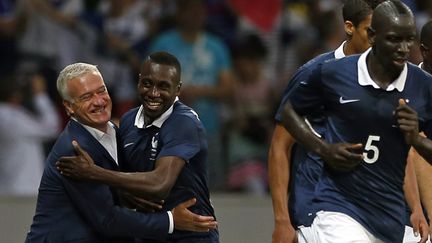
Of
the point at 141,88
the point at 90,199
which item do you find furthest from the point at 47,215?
the point at 141,88

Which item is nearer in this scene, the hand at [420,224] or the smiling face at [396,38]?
the smiling face at [396,38]

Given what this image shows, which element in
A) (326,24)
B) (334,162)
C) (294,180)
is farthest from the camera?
(326,24)

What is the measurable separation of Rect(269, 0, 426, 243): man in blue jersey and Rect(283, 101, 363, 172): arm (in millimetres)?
152

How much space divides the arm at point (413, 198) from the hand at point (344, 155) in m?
0.60

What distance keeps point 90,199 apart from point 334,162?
116 centimetres

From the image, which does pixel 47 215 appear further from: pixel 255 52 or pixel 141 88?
pixel 255 52

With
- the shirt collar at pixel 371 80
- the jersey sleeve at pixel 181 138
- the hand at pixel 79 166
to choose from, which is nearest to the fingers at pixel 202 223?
the jersey sleeve at pixel 181 138

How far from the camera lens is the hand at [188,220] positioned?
614 centimetres

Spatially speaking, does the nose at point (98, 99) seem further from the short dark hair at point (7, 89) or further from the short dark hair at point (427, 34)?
the short dark hair at point (7, 89)

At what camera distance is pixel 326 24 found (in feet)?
36.0

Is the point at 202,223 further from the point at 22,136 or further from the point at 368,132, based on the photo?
the point at 22,136

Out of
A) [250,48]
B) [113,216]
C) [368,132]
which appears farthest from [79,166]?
[250,48]

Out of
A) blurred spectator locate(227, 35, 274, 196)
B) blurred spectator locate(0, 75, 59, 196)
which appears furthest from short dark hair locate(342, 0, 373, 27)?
blurred spectator locate(0, 75, 59, 196)

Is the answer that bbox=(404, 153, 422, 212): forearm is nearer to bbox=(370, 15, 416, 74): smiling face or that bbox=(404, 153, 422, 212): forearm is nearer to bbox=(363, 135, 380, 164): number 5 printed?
bbox=(363, 135, 380, 164): number 5 printed
